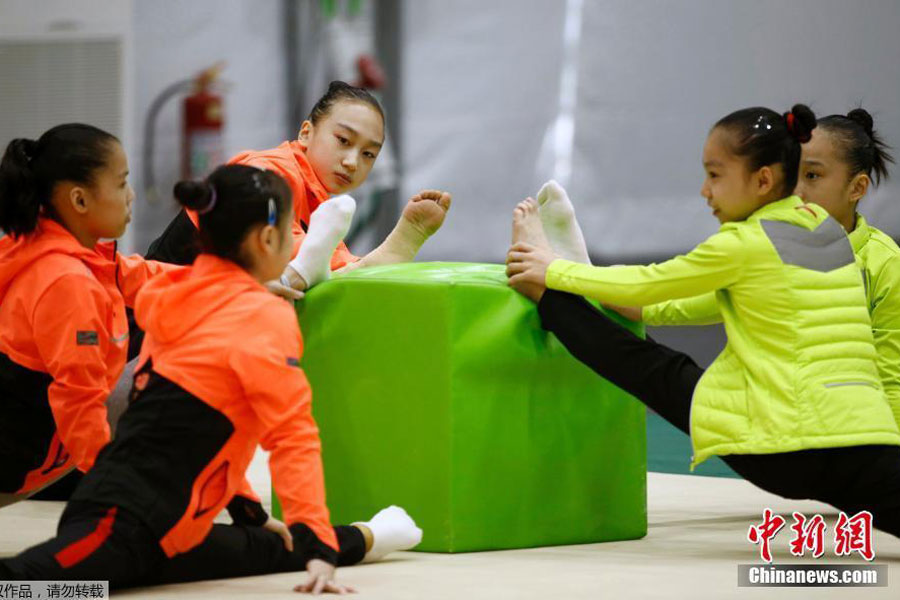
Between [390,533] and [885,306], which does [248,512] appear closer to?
[390,533]

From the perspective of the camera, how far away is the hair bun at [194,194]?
58.3 inches

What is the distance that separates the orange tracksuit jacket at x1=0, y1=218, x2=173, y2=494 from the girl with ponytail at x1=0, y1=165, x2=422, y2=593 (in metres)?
0.22

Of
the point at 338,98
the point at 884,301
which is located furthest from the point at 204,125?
the point at 884,301

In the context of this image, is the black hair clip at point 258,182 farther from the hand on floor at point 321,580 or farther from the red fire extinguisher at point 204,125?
the red fire extinguisher at point 204,125

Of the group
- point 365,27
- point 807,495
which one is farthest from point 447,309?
point 365,27

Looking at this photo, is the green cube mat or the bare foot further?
the bare foot

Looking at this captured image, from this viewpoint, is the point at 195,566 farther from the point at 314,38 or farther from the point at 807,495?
the point at 314,38

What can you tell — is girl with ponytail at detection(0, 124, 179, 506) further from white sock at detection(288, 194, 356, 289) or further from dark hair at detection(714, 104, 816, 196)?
dark hair at detection(714, 104, 816, 196)

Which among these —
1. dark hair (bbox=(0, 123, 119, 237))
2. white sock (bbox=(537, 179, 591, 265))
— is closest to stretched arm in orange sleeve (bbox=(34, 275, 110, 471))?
dark hair (bbox=(0, 123, 119, 237))

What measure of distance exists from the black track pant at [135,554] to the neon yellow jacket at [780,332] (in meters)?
0.52

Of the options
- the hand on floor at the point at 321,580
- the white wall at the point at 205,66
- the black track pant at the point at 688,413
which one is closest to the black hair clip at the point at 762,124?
the black track pant at the point at 688,413

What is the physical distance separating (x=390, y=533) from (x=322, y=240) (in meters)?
0.45

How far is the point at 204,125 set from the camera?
5348mm

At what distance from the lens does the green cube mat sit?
5.96ft
